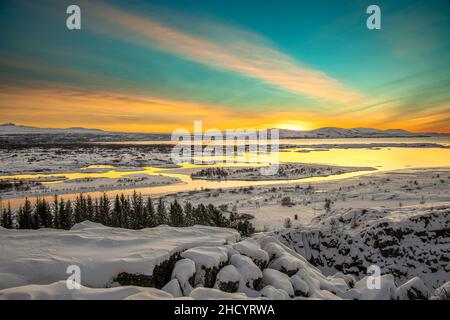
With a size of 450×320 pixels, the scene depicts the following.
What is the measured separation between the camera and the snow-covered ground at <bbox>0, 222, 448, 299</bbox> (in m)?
7.50

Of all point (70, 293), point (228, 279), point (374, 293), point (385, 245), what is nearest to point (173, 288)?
point (228, 279)

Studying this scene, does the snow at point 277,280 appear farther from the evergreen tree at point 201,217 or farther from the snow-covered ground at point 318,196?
the snow-covered ground at point 318,196

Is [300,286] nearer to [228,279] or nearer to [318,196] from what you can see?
[228,279]

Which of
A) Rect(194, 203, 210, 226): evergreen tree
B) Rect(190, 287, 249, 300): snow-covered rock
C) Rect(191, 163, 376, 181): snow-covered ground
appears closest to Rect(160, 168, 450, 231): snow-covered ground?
Rect(194, 203, 210, 226): evergreen tree

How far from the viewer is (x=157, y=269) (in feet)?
29.1

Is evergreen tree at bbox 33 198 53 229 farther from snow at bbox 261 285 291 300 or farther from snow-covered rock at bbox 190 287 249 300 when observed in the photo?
snow at bbox 261 285 291 300

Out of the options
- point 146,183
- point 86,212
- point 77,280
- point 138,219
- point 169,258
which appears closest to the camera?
point 77,280

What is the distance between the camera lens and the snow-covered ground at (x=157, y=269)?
750cm

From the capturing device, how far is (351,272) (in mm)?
15117

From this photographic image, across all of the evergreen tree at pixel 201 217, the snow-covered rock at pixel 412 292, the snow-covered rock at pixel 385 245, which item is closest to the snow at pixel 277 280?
the snow-covered rock at pixel 412 292
